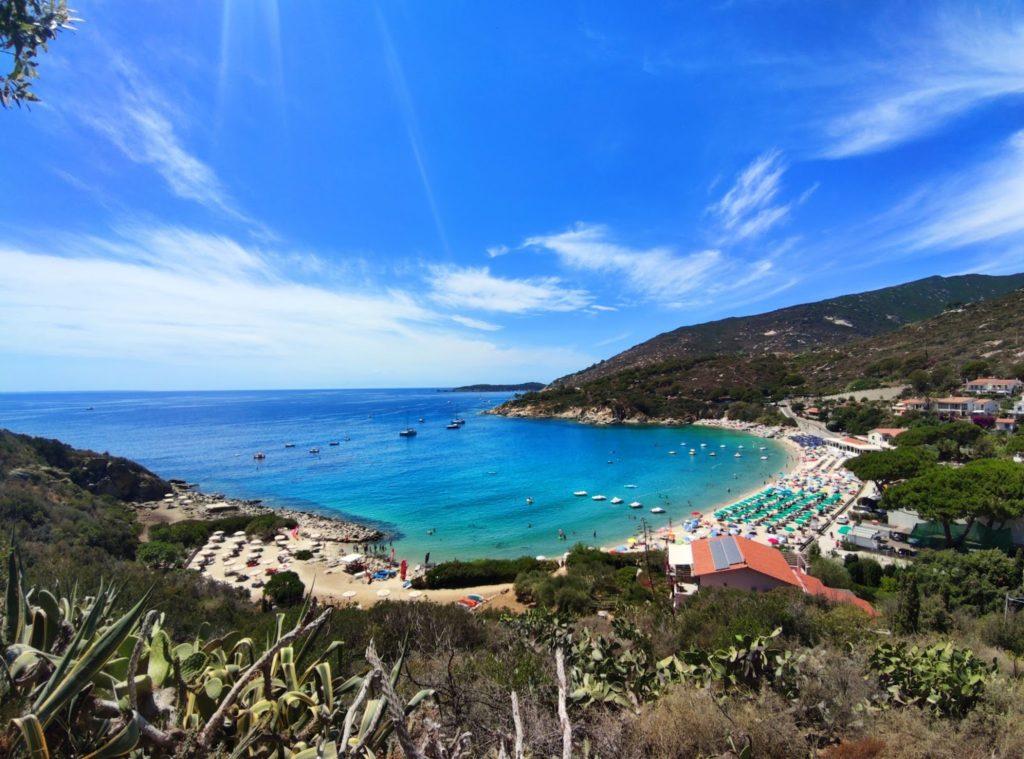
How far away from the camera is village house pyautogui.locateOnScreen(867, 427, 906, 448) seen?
3903 cm

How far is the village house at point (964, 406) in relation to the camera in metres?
41.6

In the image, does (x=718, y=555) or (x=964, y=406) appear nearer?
(x=718, y=555)

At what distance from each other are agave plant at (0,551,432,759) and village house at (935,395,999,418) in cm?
5914

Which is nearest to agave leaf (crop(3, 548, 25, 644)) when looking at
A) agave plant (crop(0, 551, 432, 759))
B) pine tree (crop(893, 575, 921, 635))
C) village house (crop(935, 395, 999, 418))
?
agave plant (crop(0, 551, 432, 759))

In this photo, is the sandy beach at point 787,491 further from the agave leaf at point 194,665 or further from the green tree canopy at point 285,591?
the agave leaf at point 194,665

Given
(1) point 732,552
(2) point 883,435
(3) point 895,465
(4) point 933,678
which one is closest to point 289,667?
(4) point 933,678

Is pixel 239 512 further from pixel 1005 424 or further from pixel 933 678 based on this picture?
pixel 1005 424

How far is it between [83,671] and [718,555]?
1518 cm

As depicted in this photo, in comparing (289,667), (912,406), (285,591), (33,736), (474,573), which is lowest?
(474,573)

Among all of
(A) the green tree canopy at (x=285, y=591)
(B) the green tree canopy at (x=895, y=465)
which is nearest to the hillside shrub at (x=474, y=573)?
(A) the green tree canopy at (x=285, y=591)

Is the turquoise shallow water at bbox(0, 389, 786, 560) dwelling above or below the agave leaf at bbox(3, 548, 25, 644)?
below

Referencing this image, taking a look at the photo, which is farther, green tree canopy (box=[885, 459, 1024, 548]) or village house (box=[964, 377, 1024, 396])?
village house (box=[964, 377, 1024, 396])

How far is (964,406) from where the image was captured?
42938 millimetres

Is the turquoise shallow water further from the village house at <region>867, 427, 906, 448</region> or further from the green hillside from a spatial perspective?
the green hillside
